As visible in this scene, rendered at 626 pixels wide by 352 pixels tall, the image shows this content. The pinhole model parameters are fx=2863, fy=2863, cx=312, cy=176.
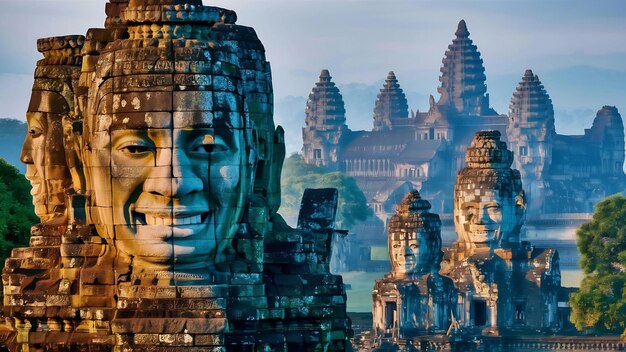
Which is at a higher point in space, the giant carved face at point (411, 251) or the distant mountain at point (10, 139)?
the distant mountain at point (10, 139)

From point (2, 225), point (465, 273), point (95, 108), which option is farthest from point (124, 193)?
point (465, 273)

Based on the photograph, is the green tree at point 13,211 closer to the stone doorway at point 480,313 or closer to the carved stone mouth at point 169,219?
the stone doorway at point 480,313

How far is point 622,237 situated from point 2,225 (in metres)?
40.3

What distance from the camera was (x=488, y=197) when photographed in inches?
3342

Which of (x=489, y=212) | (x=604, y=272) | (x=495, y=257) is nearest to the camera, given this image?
(x=489, y=212)

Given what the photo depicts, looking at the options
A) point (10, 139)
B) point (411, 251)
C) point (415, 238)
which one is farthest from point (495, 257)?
point (10, 139)

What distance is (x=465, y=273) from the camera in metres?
87.7

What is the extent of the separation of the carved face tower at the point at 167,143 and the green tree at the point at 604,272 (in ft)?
184

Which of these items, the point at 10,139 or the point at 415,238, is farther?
the point at 10,139

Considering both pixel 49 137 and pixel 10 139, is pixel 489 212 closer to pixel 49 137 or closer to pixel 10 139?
pixel 49 137

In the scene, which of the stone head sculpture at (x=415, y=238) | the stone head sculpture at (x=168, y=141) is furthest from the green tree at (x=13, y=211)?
the stone head sculpture at (x=168, y=141)

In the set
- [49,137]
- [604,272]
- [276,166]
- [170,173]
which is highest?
[604,272]

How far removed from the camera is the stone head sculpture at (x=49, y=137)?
1569 inches

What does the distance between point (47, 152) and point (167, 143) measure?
8.27 metres
